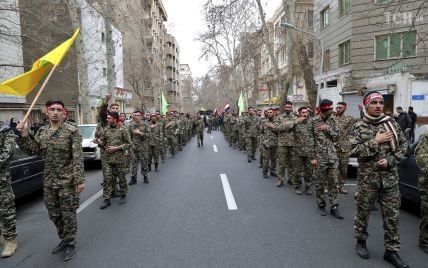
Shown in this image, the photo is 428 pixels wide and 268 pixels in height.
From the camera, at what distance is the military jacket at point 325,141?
6531 mm

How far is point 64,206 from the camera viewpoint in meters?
4.89

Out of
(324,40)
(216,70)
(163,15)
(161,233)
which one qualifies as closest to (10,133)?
(161,233)

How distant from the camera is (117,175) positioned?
7.73 metres

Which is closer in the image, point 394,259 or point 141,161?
point 394,259

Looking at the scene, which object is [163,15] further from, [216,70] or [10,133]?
[10,133]

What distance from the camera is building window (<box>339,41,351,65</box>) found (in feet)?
75.3

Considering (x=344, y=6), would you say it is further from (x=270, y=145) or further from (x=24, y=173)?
(x=24, y=173)

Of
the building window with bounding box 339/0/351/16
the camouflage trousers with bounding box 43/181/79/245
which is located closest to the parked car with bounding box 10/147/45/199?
the camouflage trousers with bounding box 43/181/79/245

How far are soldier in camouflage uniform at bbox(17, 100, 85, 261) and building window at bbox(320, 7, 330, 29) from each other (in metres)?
25.0

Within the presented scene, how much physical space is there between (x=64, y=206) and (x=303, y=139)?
17.1 feet

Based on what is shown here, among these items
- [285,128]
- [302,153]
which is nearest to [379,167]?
[302,153]

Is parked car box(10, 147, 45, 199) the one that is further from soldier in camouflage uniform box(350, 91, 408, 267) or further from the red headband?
the red headband

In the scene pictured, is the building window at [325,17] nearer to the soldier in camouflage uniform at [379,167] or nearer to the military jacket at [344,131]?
the military jacket at [344,131]

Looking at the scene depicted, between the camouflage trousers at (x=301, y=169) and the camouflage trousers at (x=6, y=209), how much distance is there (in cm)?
570
